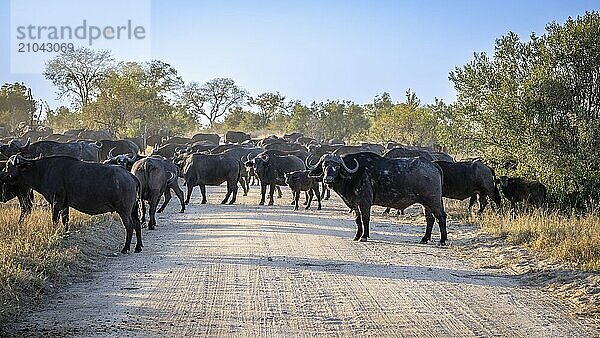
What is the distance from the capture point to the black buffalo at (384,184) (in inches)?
669

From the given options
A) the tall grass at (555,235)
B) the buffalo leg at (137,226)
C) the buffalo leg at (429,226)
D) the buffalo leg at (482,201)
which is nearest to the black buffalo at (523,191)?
the buffalo leg at (482,201)

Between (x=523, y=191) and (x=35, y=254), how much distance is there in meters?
16.5

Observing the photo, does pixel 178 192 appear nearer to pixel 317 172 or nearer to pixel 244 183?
pixel 317 172

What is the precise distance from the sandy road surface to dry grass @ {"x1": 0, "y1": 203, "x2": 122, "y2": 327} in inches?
15.0

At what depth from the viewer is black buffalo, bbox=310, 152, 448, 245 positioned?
1700 centimetres

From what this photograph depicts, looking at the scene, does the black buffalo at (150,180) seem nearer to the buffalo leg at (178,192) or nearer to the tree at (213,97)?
the buffalo leg at (178,192)

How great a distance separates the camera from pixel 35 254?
11953 millimetres

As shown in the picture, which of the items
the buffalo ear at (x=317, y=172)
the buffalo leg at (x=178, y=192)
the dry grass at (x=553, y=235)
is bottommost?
the dry grass at (x=553, y=235)

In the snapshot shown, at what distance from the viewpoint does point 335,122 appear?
94.6 m

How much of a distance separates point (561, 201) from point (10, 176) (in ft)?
55.0

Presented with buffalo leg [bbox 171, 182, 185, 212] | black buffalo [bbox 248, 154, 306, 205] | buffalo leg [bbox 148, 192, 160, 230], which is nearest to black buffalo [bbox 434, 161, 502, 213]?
black buffalo [bbox 248, 154, 306, 205]

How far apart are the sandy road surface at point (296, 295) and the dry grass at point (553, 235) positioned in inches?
62.5

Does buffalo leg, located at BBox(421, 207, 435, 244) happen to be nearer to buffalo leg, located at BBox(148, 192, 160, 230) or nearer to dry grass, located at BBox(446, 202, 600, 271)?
dry grass, located at BBox(446, 202, 600, 271)

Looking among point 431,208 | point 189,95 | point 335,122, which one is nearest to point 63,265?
point 431,208
